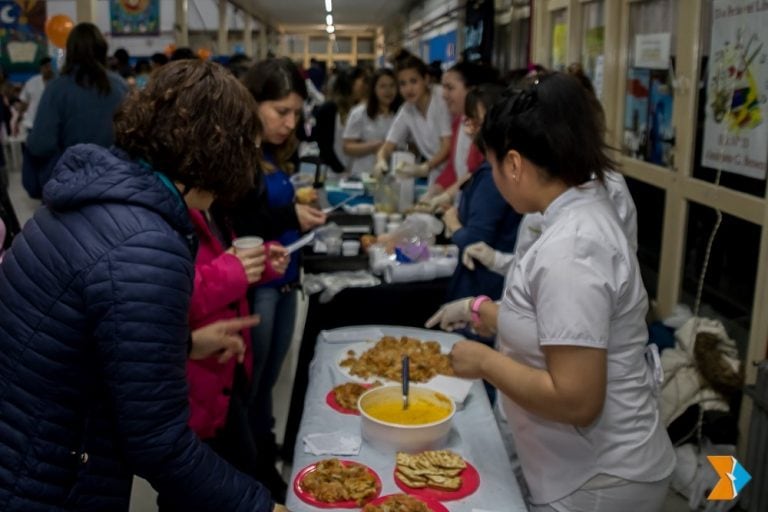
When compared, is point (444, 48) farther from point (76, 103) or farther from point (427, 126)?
point (76, 103)

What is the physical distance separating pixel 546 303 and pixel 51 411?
2.70 ft

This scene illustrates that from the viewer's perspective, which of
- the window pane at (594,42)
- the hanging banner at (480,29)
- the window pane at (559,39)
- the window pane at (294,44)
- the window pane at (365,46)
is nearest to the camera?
the window pane at (594,42)

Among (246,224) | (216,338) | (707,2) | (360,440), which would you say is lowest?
(360,440)

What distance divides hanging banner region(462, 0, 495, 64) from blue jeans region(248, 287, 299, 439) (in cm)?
492

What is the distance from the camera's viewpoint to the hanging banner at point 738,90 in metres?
2.43

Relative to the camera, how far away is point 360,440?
1556 mm

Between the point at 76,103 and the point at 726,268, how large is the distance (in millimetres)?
3204

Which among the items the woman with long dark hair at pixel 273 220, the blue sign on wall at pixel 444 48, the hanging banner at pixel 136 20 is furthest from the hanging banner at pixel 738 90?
the hanging banner at pixel 136 20

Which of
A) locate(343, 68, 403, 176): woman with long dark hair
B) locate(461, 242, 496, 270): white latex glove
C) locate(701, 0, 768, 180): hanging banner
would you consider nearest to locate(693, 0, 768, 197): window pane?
locate(701, 0, 768, 180): hanging banner

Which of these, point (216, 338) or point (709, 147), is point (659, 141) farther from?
point (216, 338)

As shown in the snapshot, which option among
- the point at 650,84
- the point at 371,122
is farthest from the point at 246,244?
the point at 371,122

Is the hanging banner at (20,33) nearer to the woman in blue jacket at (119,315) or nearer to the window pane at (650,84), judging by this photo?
the window pane at (650,84)

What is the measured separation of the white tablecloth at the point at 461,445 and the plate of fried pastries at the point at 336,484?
0.05 ft

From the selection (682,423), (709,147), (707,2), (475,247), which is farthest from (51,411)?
(707,2)
